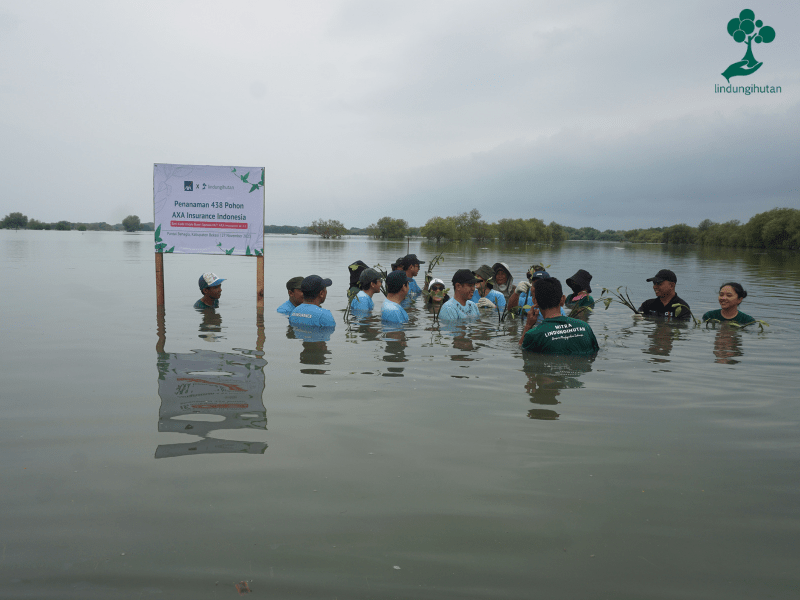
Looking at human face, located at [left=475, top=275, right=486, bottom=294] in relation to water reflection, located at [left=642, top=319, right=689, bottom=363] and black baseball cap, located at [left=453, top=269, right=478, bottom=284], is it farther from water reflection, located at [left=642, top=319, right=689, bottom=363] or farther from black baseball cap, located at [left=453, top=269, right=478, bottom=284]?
water reflection, located at [left=642, top=319, right=689, bottom=363]

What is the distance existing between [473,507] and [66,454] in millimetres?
3080

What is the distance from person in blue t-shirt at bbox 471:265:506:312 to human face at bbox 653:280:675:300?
3081 millimetres

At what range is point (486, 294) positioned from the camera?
11922 millimetres

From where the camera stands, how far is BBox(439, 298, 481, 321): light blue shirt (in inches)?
387

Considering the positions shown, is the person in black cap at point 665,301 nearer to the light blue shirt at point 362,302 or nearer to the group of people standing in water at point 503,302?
the group of people standing in water at point 503,302

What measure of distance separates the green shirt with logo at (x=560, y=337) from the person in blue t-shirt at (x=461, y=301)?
2.41m

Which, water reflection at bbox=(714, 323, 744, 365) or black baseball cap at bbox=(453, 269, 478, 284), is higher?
black baseball cap at bbox=(453, 269, 478, 284)

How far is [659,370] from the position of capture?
6.78 meters

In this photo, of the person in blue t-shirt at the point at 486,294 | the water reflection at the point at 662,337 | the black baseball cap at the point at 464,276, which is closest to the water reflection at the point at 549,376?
the water reflection at the point at 662,337

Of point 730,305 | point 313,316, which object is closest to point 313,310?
point 313,316

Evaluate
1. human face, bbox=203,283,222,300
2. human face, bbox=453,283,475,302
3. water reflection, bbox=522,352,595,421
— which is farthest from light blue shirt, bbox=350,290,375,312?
water reflection, bbox=522,352,595,421

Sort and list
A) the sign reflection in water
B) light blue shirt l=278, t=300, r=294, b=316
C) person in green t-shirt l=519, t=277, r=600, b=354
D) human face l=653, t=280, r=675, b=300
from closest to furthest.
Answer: the sign reflection in water, person in green t-shirt l=519, t=277, r=600, b=354, human face l=653, t=280, r=675, b=300, light blue shirt l=278, t=300, r=294, b=316

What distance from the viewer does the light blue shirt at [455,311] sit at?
9836 mm

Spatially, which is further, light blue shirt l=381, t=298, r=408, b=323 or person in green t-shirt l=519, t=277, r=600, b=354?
light blue shirt l=381, t=298, r=408, b=323
